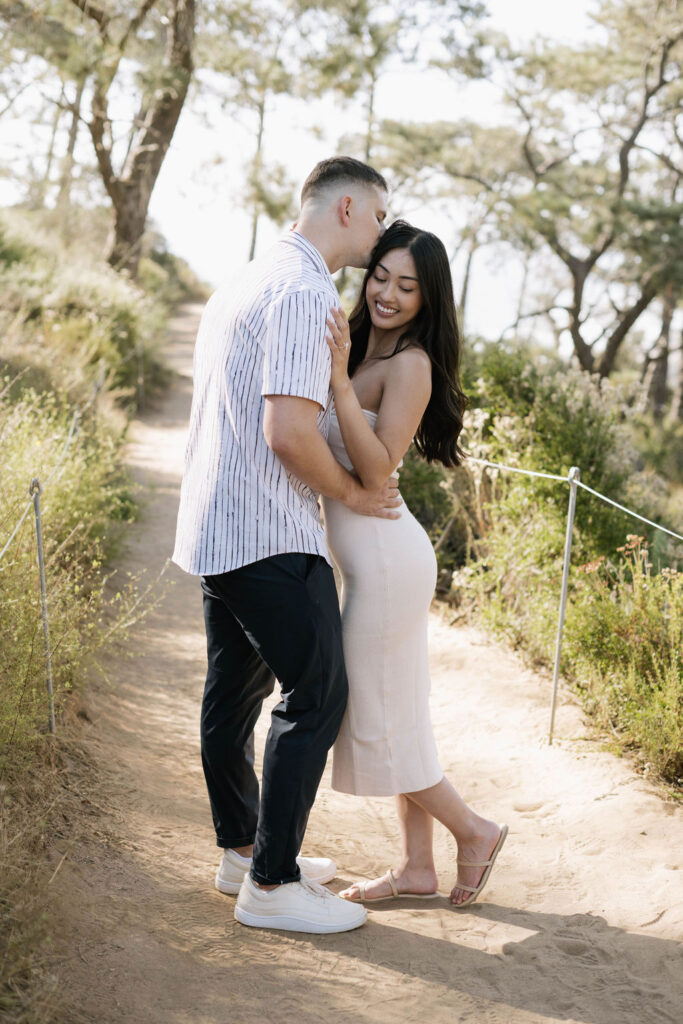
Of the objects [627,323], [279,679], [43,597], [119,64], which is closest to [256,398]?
[279,679]

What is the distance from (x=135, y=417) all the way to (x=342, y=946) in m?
10.1

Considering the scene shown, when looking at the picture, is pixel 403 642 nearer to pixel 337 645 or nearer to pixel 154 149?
pixel 337 645

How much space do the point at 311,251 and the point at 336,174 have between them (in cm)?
24

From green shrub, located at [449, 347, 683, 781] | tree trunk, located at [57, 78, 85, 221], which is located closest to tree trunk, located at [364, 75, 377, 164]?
tree trunk, located at [57, 78, 85, 221]

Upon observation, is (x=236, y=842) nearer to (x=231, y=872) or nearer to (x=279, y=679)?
(x=231, y=872)

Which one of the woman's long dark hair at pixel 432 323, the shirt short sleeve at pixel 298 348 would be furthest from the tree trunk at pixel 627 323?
the shirt short sleeve at pixel 298 348

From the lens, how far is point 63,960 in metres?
2.34

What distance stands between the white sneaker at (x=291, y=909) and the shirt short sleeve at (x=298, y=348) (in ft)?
4.57

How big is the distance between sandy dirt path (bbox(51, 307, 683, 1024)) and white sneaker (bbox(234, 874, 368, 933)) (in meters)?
0.04

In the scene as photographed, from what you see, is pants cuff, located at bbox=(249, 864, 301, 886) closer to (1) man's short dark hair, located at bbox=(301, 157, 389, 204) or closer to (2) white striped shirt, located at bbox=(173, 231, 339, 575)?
(2) white striped shirt, located at bbox=(173, 231, 339, 575)

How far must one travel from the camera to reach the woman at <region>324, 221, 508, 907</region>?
263 cm

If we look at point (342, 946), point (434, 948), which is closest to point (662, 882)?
point (434, 948)

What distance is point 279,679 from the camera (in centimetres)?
253

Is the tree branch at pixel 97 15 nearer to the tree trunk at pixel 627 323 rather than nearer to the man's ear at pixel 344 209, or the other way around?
the tree trunk at pixel 627 323
